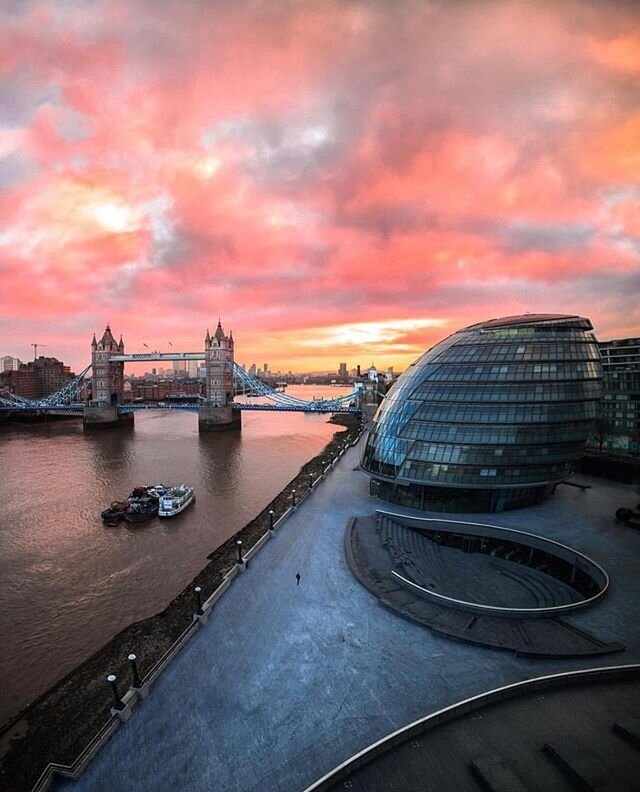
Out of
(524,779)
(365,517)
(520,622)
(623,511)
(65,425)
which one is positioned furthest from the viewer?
(65,425)

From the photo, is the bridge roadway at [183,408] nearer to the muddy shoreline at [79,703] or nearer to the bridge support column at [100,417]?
the bridge support column at [100,417]

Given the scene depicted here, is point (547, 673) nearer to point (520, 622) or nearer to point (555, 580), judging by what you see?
point (520, 622)

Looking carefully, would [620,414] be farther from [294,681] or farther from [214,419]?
[214,419]

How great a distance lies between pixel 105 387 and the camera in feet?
352

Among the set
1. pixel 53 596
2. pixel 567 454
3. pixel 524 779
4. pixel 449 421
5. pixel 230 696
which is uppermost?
pixel 449 421

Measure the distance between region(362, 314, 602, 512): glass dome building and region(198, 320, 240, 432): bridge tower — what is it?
6565cm

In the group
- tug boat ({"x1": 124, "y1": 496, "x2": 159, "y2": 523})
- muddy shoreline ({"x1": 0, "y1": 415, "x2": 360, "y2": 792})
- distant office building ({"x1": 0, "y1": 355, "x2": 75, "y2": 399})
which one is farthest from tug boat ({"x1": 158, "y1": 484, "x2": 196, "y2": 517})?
distant office building ({"x1": 0, "y1": 355, "x2": 75, "y2": 399})

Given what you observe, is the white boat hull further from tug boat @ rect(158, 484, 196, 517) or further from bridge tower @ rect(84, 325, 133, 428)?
bridge tower @ rect(84, 325, 133, 428)

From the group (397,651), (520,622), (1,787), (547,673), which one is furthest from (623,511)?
(1,787)

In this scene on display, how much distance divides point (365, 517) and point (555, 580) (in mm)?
12280

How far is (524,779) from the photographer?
9773 millimetres

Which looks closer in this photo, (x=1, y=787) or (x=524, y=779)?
(x=524, y=779)

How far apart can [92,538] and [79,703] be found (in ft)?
62.2

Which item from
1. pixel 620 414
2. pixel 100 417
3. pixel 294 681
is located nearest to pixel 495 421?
pixel 294 681
